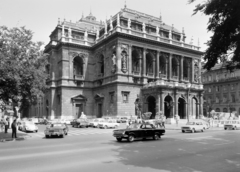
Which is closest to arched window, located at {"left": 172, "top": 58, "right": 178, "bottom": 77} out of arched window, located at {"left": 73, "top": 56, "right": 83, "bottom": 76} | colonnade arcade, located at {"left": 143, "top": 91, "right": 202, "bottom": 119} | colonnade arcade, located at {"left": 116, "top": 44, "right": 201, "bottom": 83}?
colonnade arcade, located at {"left": 116, "top": 44, "right": 201, "bottom": 83}

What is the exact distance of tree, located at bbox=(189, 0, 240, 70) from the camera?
34.8 ft

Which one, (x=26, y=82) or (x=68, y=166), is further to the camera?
(x=26, y=82)

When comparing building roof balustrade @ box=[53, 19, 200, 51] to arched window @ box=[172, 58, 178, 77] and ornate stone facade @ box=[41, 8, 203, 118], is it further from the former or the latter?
arched window @ box=[172, 58, 178, 77]

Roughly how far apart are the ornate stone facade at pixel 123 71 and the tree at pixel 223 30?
30.4 meters

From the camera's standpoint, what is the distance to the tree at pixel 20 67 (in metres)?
20.1

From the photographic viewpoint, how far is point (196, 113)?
50.5 meters

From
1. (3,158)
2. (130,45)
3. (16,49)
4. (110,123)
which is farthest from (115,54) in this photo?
(3,158)

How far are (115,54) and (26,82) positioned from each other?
25.4m

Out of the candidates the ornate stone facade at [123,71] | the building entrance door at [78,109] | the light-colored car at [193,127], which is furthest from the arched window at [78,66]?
the light-colored car at [193,127]

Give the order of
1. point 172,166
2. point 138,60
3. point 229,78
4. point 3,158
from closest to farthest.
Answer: point 172,166, point 3,158, point 138,60, point 229,78

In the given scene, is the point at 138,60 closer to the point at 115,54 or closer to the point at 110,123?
the point at 115,54

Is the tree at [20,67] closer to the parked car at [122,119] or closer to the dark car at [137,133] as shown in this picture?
the dark car at [137,133]

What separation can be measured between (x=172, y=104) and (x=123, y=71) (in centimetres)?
1084

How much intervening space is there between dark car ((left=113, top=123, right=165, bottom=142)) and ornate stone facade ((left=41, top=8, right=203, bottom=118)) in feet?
76.7
